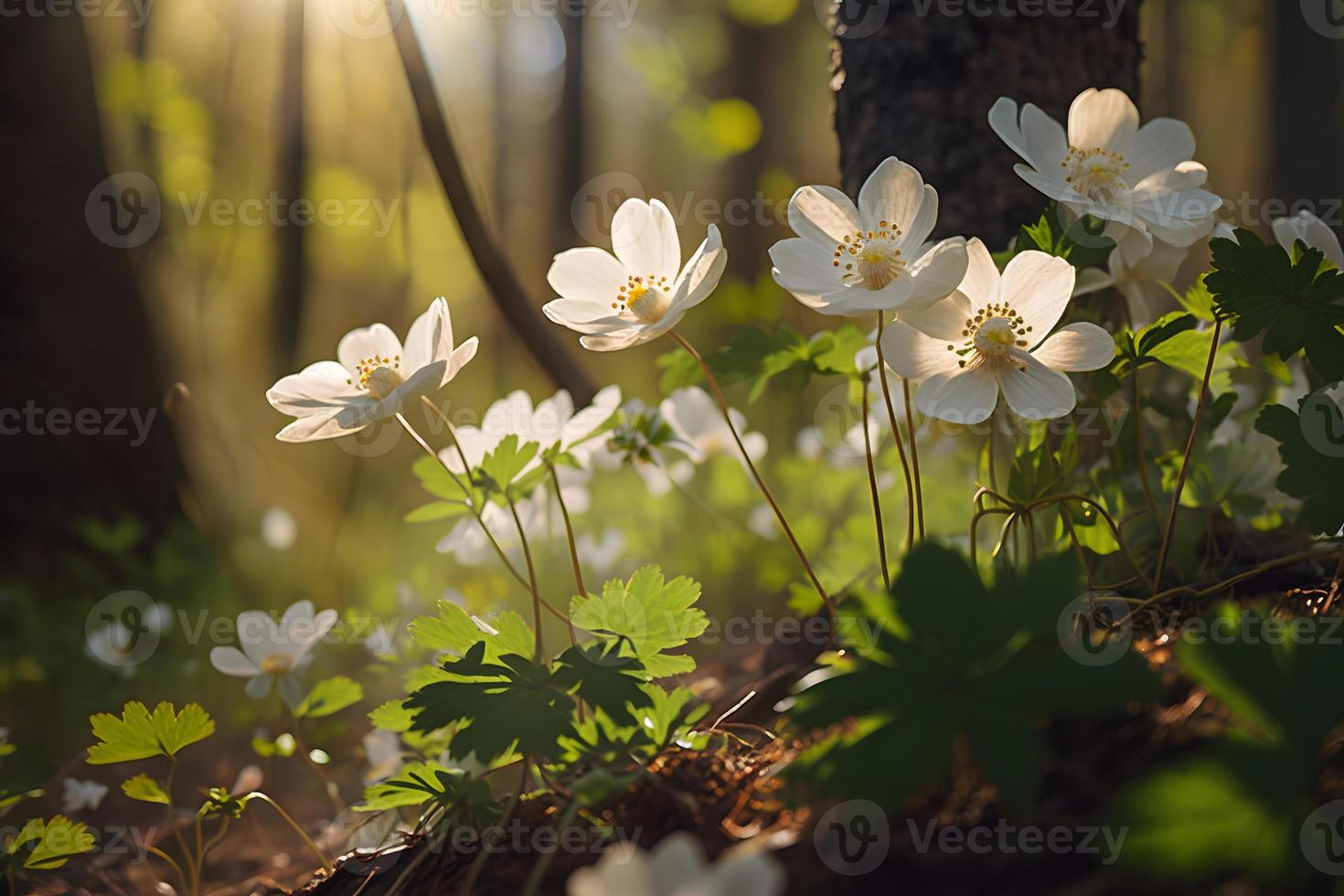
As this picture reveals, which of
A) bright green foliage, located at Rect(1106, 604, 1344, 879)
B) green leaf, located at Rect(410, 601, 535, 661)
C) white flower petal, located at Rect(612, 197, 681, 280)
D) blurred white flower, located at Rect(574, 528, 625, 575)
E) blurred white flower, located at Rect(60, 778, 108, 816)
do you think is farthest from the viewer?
blurred white flower, located at Rect(574, 528, 625, 575)

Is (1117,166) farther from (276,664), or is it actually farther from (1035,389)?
(276,664)

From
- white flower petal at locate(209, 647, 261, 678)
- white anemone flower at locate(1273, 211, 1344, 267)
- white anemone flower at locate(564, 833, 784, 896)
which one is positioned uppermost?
white anemone flower at locate(1273, 211, 1344, 267)

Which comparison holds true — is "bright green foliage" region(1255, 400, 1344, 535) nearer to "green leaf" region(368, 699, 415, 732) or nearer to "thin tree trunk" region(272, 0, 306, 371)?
"green leaf" region(368, 699, 415, 732)

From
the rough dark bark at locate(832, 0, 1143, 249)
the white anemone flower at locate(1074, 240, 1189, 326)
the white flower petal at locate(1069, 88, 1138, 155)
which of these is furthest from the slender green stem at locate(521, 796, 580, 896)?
the rough dark bark at locate(832, 0, 1143, 249)

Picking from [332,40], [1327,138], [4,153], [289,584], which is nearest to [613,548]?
[289,584]

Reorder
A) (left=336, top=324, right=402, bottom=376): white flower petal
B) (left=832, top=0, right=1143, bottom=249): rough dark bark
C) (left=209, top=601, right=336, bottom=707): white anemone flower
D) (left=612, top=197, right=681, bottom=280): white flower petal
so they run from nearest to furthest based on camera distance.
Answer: (left=612, top=197, right=681, bottom=280): white flower petal
(left=336, top=324, right=402, bottom=376): white flower petal
(left=209, top=601, right=336, bottom=707): white anemone flower
(left=832, top=0, right=1143, bottom=249): rough dark bark

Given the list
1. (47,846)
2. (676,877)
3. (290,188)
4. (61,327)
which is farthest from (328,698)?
(290,188)

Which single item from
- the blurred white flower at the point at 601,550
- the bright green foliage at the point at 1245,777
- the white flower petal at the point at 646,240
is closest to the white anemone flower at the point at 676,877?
the bright green foliage at the point at 1245,777

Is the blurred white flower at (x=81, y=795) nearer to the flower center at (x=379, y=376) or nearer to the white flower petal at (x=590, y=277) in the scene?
the flower center at (x=379, y=376)
